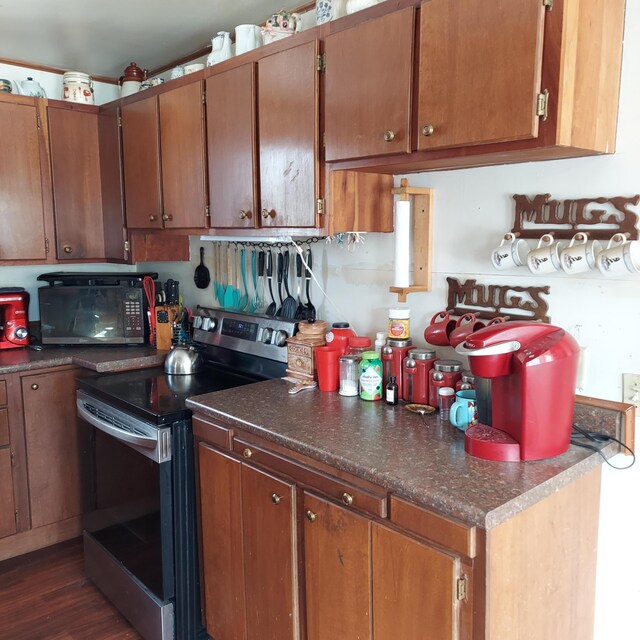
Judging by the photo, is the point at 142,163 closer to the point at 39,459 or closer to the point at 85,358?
the point at 85,358

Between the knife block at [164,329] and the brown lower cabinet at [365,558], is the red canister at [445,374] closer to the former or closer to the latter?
the brown lower cabinet at [365,558]

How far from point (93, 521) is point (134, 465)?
1.95 ft

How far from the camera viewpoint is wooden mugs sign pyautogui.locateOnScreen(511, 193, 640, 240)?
1.51 meters

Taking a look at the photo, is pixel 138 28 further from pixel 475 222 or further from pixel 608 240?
pixel 608 240

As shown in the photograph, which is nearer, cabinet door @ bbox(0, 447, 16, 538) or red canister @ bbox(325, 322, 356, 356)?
red canister @ bbox(325, 322, 356, 356)

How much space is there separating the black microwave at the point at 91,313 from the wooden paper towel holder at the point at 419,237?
1.55m

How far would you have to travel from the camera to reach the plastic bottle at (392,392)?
1.89 metres

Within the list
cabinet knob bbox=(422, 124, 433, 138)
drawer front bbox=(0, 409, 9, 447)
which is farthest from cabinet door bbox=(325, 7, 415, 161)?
drawer front bbox=(0, 409, 9, 447)

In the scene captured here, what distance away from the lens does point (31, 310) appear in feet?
10.8

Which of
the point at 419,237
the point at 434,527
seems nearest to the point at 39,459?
the point at 419,237

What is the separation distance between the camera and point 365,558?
4.77ft

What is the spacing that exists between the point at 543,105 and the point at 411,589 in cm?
112

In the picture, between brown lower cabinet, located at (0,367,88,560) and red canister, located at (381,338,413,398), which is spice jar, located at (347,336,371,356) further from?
brown lower cabinet, located at (0,367,88,560)

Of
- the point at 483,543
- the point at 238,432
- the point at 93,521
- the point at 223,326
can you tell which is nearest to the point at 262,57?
the point at 223,326
